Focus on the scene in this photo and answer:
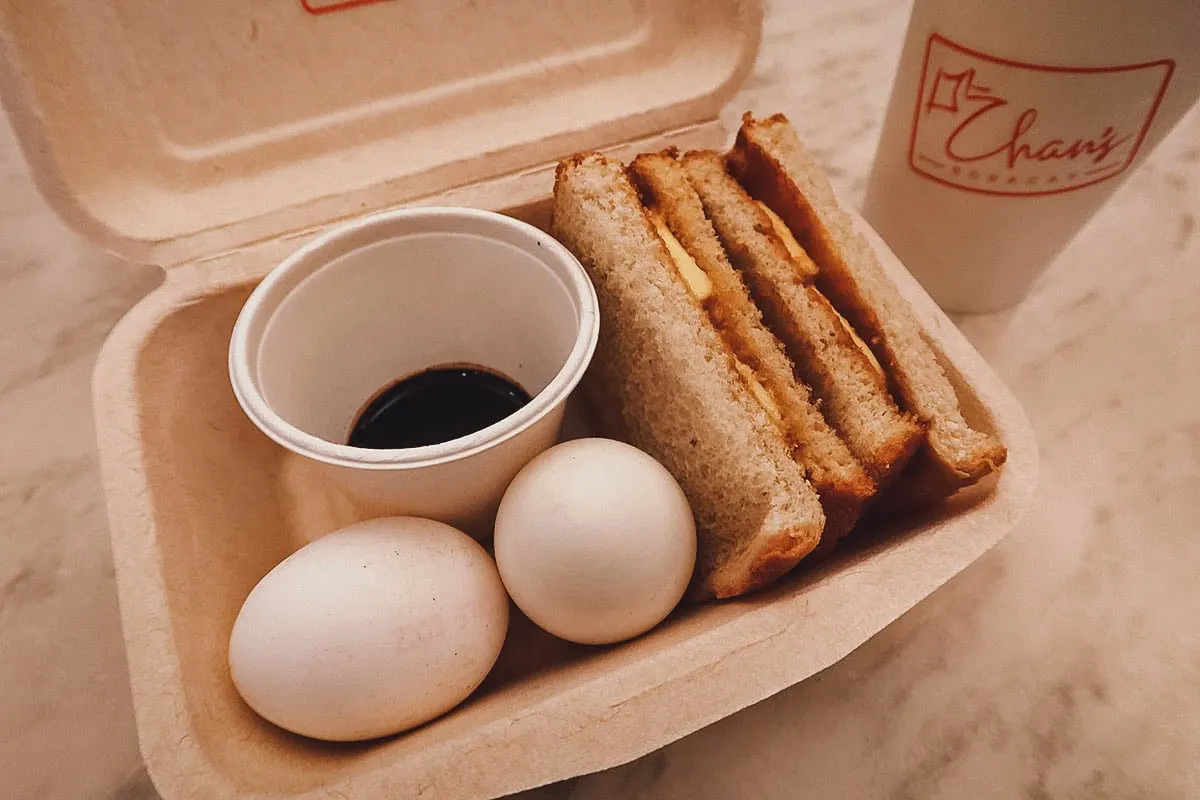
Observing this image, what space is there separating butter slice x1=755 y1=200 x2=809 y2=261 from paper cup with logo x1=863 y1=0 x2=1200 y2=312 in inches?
6.6

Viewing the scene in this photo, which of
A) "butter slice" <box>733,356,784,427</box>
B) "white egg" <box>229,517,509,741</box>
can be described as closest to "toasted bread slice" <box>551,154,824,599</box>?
"butter slice" <box>733,356,784,427</box>

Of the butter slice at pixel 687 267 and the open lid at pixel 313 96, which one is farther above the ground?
the open lid at pixel 313 96

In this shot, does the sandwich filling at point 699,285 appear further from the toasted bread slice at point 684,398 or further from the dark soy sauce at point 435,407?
the dark soy sauce at point 435,407

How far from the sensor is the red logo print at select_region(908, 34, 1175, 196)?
0.71m

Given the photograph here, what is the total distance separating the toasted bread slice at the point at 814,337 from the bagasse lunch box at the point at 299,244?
0.26 ft

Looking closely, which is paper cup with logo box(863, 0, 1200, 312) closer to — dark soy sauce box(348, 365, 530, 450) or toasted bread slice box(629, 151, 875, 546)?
toasted bread slice box(629, 151, 875, 546)

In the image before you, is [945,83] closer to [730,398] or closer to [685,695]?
[730,398]

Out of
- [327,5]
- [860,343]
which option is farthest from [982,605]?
[327,5]

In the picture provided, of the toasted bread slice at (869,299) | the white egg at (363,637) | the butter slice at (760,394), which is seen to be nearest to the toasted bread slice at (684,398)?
the butter slice at (760,394)

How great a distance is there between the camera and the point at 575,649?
773 millimetres

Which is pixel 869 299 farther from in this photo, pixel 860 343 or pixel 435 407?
pixel 435 407

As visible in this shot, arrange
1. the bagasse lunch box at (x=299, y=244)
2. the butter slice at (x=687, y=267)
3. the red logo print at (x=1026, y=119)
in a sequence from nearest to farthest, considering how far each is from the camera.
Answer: the bagasse lunch box at (x=299, y=244), the red logo print at (x=1026, y=119), the butter slice at (x=687, y=267)

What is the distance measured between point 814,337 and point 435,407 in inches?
16.8

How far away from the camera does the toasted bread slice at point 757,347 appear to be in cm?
72
